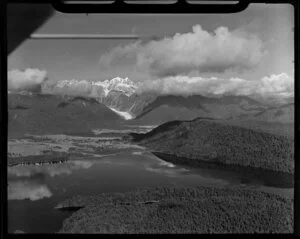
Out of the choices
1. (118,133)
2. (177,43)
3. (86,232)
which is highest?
(177,43)

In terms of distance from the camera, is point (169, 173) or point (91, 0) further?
point (169, 173)

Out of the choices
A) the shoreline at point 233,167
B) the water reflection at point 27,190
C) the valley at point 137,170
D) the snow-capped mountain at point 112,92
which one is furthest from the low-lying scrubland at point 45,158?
the shoreline at point 233,167

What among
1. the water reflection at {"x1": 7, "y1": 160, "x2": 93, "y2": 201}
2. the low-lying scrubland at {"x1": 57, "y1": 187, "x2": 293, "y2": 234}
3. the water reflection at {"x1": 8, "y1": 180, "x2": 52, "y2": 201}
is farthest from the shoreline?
the water reflection at {"x1": 8, "y1": 180, "x2": 52, "y2": 201}

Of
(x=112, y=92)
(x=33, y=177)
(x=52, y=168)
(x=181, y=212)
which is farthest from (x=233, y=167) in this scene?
(x=33, y=177)

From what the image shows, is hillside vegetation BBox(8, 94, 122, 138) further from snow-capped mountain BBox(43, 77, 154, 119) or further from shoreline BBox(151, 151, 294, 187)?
shoreline BBox(151, 151, 294, 187)
